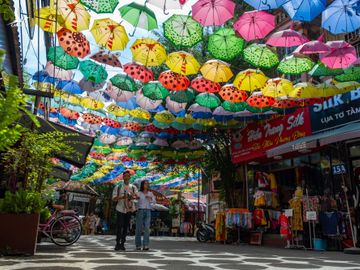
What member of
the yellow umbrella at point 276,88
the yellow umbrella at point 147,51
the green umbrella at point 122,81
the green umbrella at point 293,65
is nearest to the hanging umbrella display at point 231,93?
the yellow umbrella at point 276,88

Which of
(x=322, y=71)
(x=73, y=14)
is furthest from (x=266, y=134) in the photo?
(x=73, y=14)

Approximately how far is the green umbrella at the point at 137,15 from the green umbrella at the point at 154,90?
3.05 metres

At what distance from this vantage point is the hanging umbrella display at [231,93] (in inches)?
442

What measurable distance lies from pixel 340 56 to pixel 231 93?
3.34 meters

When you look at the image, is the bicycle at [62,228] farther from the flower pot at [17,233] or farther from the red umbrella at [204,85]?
the red umbrella at [204,85]

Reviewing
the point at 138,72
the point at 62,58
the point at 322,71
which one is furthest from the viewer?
the point at 138,72

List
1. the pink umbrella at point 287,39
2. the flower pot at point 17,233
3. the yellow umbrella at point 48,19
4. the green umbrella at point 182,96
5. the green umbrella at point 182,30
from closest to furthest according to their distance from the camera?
the flower pot at point 17,233, the yellow umbrella at point 48,19, the pink umbrella at point 287,39, the green umbrella at point 182,30, the green umbrella at point 182,96

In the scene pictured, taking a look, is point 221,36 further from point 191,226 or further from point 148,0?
point 191,226

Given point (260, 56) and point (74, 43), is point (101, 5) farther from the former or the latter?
point (260, 56)

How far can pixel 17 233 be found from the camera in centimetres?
607

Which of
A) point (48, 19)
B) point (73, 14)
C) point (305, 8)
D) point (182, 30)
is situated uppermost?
point (182, 30)

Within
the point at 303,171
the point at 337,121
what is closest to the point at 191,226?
the point at 303,171

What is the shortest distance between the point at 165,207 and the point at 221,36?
23.0 metres

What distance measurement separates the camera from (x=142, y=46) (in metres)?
9.45
